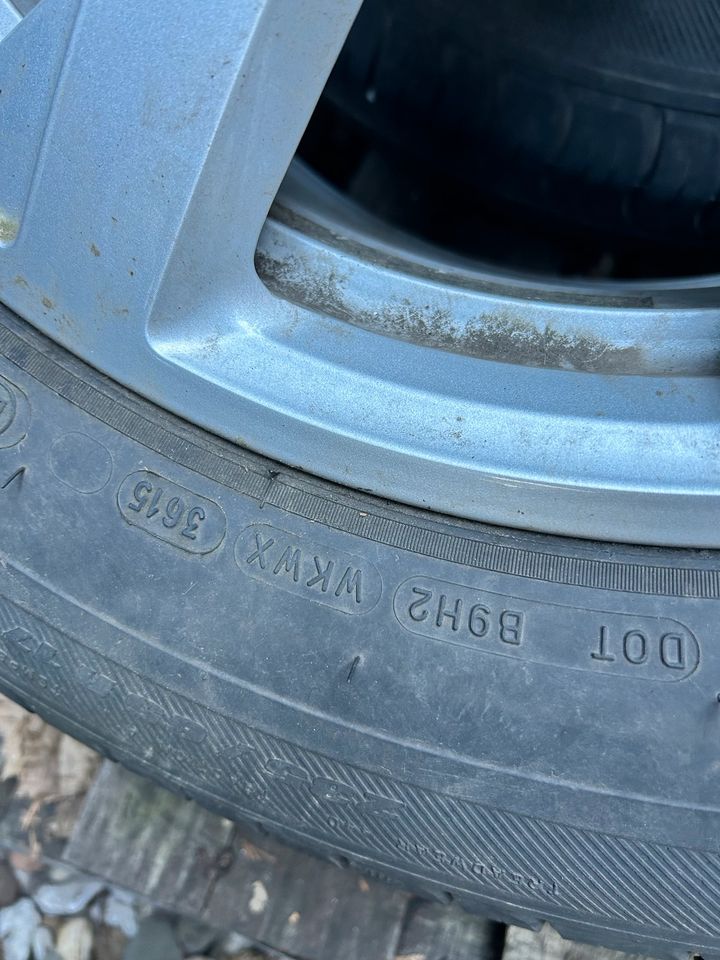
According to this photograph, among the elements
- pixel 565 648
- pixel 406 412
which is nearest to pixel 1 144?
pixel 406 412

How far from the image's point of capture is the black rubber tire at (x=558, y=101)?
101 cm

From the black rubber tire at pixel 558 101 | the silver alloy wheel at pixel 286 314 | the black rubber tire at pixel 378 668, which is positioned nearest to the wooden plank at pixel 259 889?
the black rubber tire at pixel 378 668

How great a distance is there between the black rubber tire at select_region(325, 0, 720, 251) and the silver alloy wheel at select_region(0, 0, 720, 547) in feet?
0.80

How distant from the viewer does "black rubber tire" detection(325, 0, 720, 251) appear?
1.01m


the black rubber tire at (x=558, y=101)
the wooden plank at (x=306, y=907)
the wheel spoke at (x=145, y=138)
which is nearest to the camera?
the wheel spoke at (x=145, y=138)

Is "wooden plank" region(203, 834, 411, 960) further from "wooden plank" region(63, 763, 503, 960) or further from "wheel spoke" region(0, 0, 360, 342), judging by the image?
"wheel spoke" region(0, 0, 360, 342)

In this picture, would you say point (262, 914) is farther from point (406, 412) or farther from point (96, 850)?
point (406, 412)

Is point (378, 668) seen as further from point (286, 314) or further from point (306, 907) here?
point (306, 907)

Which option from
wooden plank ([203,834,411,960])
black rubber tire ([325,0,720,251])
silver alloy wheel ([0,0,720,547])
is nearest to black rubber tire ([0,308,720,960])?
silver alloy wheel ([0,0,720,547])

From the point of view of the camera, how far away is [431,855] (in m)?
0.81

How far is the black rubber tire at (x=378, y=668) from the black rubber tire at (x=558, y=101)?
21.1 inches

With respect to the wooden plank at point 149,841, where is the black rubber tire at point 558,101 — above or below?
above

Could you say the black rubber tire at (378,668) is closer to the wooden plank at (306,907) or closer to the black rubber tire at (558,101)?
the wooden plank at (306,907)

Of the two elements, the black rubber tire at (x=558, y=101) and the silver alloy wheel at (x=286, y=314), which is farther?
the black rubber tire at (x=558, y=101)
